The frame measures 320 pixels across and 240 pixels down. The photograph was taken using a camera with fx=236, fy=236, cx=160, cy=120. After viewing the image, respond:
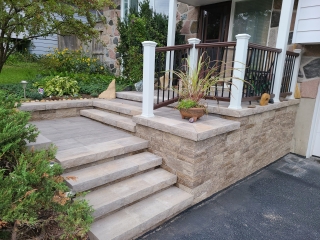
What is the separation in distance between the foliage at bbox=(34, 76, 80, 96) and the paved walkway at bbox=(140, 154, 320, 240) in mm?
3273

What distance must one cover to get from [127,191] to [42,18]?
3648 mm

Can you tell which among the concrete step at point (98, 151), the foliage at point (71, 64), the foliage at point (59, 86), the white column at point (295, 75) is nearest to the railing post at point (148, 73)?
the concrete step at point (98, 151)

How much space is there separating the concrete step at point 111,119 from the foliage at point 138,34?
166 centimetres

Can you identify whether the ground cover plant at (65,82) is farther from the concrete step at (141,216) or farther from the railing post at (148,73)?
the concrete step at (141,216)

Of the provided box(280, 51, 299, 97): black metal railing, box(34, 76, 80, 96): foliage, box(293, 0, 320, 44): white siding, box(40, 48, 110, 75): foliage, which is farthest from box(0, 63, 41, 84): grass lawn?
box(293, 0, 320, 44): white siding

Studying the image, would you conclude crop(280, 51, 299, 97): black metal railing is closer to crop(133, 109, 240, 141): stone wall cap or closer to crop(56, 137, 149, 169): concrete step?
crop(133, 109, 240, 141): stone wall cap

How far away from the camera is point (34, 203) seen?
1.40 meters

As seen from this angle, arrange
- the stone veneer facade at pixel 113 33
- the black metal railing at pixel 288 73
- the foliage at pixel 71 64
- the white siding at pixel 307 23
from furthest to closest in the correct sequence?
1. the foliage at pixel 71 64
2. the stone veneer facade at pixel 113 33
3. the black metal railing at pixel 288 73
4. the white siding at pixel 307 23

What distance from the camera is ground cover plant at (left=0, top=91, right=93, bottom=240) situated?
134 cm

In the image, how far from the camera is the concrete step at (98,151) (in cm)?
229

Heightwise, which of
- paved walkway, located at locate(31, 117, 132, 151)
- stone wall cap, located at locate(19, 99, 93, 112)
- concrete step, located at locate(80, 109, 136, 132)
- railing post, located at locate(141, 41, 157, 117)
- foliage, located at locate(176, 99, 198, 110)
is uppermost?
railing post, located at locate(141, 41, 157, 117)

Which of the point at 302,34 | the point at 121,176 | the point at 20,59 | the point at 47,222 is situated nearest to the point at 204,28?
the point at 302,34

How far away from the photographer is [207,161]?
2586mm

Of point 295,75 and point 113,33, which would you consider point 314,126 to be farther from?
point 113,33
